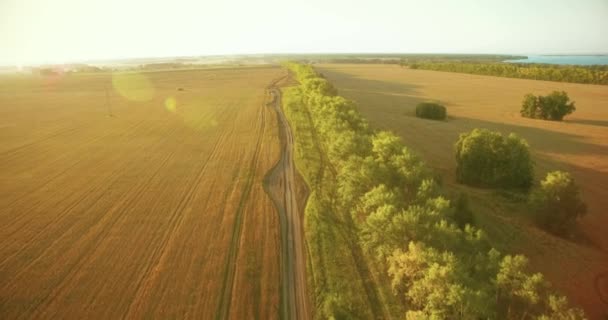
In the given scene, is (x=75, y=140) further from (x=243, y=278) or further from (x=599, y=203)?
(x=599, y=203)

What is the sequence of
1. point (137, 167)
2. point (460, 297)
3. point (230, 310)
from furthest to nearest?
point (137, 167) → point (230, 310) → point (460, 297)

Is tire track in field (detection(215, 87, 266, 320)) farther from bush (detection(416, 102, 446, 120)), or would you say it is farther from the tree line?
bush (detection(416, 102, 446, 120))

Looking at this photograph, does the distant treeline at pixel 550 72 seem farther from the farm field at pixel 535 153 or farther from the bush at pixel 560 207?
the bush at pixel 560 207

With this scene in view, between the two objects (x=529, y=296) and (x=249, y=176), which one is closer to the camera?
(x=529, y=296)

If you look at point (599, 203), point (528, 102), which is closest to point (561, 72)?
point (528, 102)

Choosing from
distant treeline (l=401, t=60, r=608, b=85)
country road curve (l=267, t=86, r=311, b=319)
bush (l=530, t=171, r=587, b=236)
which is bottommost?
country road curve (l=267, t=86, r=311, b=319)

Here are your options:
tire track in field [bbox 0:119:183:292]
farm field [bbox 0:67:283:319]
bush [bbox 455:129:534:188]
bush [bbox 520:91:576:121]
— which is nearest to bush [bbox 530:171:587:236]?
bush [bbox 455:129:534:188]

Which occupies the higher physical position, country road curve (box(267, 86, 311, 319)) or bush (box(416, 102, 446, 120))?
bush (box(416, 102, 446, 120))
